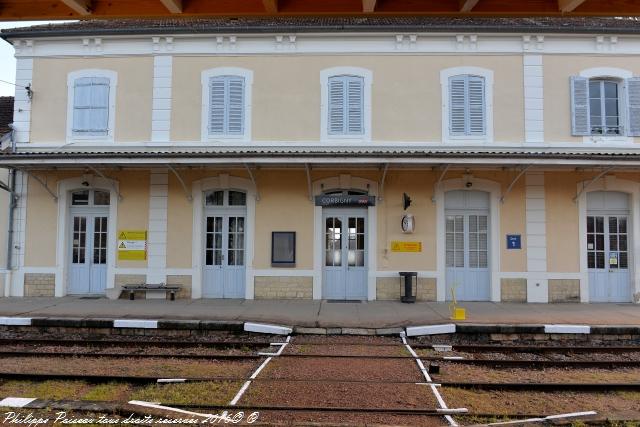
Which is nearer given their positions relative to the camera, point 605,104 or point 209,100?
point 605,104

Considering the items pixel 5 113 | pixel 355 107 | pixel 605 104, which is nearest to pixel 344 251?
pixel 355 107

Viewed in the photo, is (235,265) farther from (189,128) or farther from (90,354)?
(90,354)

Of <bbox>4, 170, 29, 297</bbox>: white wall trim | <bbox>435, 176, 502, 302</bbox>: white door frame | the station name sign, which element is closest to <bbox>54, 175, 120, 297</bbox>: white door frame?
<bbox>4, 170, 29, 297</bbox>: white wall trim

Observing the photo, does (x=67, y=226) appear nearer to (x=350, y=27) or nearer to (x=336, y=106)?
(x=336, y=106)

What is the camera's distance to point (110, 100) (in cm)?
1214

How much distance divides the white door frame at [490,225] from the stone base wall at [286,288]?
3.29 m

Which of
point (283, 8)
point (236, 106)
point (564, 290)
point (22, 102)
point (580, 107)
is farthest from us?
point (22, 102)

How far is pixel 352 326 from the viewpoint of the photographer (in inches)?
344

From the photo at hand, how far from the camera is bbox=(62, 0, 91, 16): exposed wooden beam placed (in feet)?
10.1

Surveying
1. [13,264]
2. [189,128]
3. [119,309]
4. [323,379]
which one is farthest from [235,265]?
[323,379]

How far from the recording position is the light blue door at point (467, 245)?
11602 mm

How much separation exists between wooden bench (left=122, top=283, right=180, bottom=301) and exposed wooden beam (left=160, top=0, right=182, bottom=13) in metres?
9.30

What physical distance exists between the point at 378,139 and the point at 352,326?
511 cm

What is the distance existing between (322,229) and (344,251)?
2.64 feet
